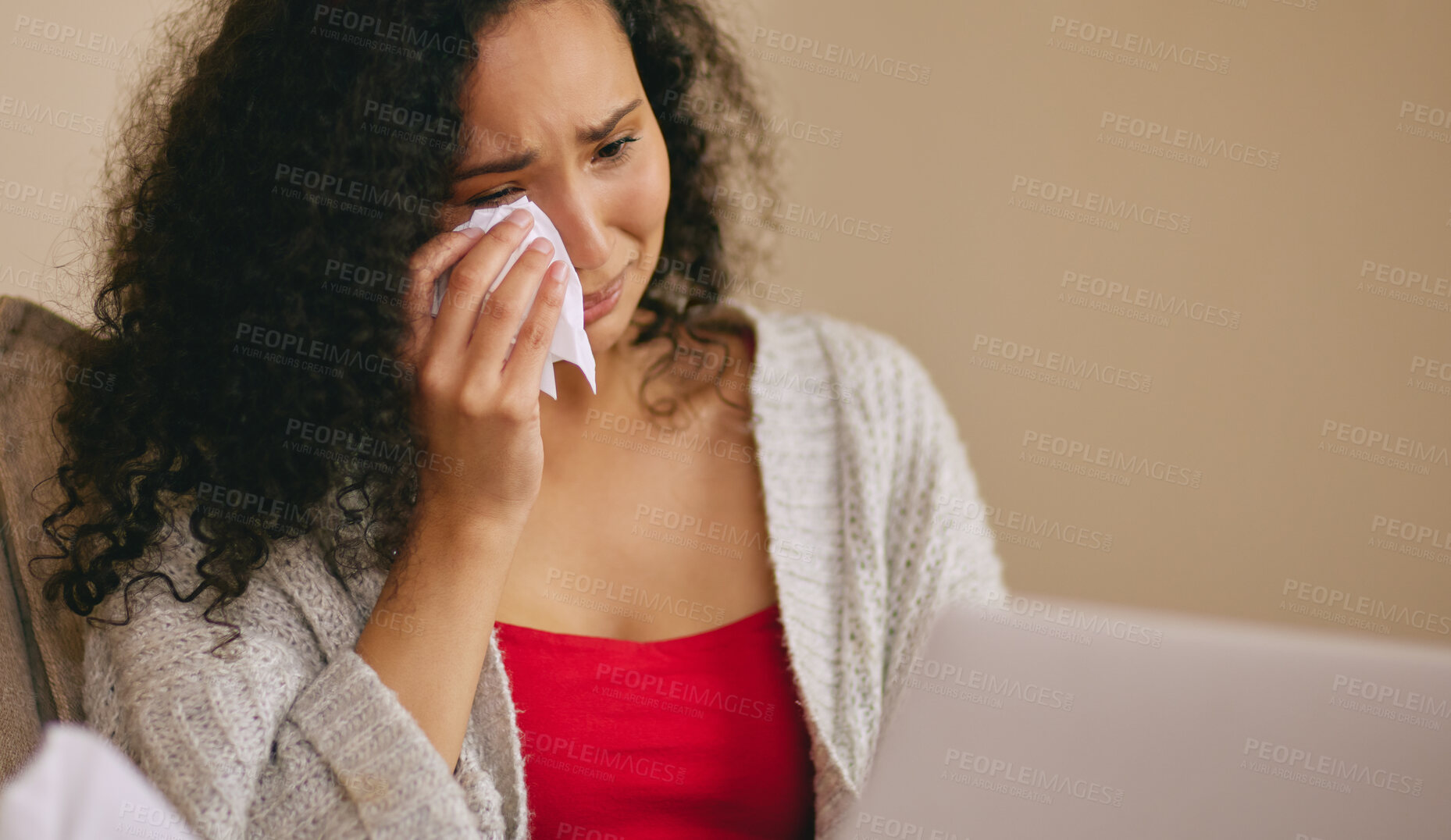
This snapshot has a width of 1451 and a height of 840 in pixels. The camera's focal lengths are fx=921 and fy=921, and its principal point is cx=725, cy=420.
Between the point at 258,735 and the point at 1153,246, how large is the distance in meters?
1.44

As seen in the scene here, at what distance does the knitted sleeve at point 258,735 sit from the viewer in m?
0.86

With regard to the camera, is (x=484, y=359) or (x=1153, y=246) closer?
(x=484, y=359)

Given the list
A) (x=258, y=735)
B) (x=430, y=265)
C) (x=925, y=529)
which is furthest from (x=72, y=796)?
(x=925, y=529)

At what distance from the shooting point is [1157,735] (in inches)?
24.9

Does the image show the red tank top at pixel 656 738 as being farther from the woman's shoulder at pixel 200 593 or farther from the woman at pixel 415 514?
the woman's shoulder at pixel 200 593

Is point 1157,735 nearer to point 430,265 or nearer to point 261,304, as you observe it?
point 430,265

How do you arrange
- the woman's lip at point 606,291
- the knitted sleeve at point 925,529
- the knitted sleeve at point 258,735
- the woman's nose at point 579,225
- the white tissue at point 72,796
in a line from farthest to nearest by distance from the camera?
the knitted sleeve at point 925,529 < the woman's lip at point 606,291 < the woman's nose at point 579,225 < the knitted sleeve at point 258,735 < the white tissue at point 72,796

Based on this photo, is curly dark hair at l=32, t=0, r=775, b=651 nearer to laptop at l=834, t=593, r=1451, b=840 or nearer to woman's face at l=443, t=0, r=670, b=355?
woman's face at l=443, t=0, r=670, b=355

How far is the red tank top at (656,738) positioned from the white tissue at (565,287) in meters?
0.34

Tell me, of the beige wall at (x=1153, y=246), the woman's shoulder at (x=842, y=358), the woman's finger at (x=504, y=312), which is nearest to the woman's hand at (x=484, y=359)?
the woman's finger at (x=504, y=312)

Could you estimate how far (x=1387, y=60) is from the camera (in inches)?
51.8

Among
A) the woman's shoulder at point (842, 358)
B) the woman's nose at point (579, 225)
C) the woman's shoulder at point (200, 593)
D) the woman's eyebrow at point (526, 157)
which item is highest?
the woman's eyebrow at point (526, 157)

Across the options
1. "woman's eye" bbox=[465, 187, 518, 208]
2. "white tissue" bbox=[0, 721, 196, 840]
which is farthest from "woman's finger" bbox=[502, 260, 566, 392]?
"white tissue" bbox=[0, 721, 196, 840]

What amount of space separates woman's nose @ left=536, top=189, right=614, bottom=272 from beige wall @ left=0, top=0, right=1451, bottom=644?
77 cm
